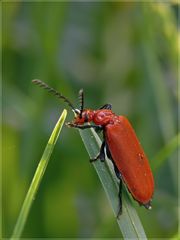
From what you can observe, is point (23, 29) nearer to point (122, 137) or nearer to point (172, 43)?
point (172, 43)

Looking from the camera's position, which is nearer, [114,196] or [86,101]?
[114,196]

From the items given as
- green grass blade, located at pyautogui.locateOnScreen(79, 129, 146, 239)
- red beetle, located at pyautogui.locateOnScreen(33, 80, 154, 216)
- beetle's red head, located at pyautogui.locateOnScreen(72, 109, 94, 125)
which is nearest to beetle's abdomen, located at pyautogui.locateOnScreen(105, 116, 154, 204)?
red beetle, located at pyautogui.locateOnScreen(33, 80, 154, 216)

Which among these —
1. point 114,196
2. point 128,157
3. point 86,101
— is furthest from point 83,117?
point 86,101

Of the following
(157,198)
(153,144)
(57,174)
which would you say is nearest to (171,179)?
(153,144)

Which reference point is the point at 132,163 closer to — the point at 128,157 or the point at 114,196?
the point at 128,157

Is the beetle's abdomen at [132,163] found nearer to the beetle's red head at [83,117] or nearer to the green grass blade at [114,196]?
the beetle's red head at [83,117]
